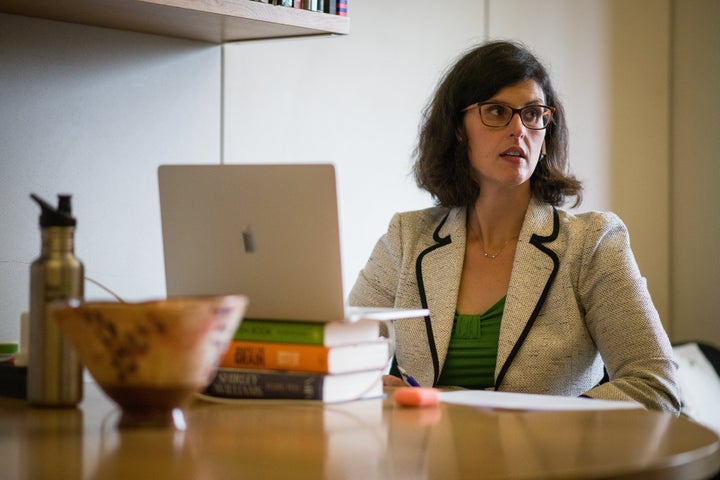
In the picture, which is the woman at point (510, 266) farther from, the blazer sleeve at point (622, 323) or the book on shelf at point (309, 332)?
the book on shelf at point (309, 332)

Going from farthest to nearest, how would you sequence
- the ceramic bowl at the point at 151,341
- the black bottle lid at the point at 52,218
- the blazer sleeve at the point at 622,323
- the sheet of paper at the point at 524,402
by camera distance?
the blazer sleeve at the point at 622,323
the sheet of paper at the point at 524,402
the black bottle lid at the point at 52,218
the ceramic bowl at the point at 151,341

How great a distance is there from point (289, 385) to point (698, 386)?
2.51 m

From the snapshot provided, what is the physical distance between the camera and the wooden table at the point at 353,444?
112 centimetres

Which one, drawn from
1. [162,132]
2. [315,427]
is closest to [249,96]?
[162,132]

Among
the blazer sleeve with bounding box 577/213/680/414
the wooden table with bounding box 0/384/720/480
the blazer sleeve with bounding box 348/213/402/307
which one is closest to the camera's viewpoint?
the wooden table with bounding box 0/384/720/480

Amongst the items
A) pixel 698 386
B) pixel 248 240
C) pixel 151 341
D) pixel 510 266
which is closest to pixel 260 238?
pixel 248 240

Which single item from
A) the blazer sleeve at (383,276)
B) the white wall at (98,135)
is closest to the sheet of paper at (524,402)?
the blazer sleeve at (383,276)

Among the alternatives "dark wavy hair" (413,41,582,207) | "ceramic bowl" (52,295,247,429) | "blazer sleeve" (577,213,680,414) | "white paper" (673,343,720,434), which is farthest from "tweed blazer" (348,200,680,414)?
"white paper" (673,343,720,434)

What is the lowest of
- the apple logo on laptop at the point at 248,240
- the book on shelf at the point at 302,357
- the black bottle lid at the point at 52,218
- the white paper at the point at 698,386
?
the white paper at the point at 698,386

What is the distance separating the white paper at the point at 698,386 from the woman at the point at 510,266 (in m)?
1.35

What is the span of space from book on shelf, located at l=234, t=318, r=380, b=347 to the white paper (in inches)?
88.0

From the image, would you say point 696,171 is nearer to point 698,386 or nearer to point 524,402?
point 698,386

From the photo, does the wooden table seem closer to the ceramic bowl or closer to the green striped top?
the ceramic bowl

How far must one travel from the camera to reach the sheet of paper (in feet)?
5.24
